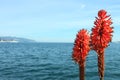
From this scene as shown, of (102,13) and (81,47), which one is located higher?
(102,13)

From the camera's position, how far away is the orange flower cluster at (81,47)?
70.1 feet

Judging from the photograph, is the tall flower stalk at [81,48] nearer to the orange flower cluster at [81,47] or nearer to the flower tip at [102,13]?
the orange flower cluster at [81,47]

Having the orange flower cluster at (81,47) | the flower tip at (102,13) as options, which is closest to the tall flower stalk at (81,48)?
the orange flower cluster at (81,47)

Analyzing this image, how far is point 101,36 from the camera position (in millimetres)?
20750

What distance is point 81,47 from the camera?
845 inches

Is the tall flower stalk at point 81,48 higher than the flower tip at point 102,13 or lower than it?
lower

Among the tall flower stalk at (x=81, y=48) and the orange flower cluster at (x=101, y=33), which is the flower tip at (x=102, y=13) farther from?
the tall flower stalk at (x=81, y=48)

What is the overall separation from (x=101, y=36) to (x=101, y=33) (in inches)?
7.9

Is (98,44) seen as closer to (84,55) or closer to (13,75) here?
(84,55)

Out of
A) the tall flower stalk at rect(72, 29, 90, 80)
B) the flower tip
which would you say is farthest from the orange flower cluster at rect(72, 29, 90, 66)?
the flower tip

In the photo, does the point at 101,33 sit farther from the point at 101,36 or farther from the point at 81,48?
the point at 81,48

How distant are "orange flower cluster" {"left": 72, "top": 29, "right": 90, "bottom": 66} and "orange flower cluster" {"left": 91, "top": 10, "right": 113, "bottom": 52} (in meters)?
0.70

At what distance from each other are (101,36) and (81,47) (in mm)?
1621

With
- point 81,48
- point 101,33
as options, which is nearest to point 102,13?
point 101,33
